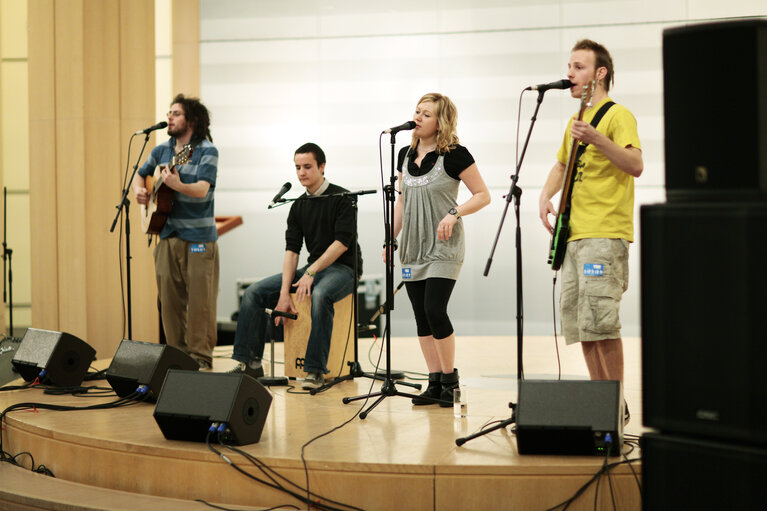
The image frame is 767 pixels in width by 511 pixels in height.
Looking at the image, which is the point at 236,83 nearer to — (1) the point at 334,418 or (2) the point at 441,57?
(2) the point at 441,57

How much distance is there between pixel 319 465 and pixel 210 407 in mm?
468

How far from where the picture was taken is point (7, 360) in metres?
4.62

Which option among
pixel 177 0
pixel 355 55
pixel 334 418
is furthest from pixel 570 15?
pixel 334 418

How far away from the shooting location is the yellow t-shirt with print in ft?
9.38

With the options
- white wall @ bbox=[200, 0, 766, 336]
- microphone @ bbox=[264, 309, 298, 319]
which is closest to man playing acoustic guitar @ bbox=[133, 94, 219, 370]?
microphone @ bbox=[264, 309, 298, 319]

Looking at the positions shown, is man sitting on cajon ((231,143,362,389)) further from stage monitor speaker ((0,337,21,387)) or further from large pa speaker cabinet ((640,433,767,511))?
large pa speaker cabinet ((640,433,767,511))

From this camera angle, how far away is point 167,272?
4457 millimetres

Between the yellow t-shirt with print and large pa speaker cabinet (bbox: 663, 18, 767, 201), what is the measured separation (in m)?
1.12

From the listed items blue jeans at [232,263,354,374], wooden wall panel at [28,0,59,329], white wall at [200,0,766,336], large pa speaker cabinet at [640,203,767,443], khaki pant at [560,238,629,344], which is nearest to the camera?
large pa speaker cabinet at [640,203,767,443]

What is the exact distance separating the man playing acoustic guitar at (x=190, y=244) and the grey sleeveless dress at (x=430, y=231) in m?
1.42

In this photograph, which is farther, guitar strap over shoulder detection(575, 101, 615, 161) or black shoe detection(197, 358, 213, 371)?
black shoe detection(197, 358, 213, 371)

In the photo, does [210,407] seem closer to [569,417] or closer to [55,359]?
→ [569,417]

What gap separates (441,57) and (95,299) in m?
3.68

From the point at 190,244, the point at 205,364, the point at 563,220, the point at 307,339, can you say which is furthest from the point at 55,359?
the point at 563,220
